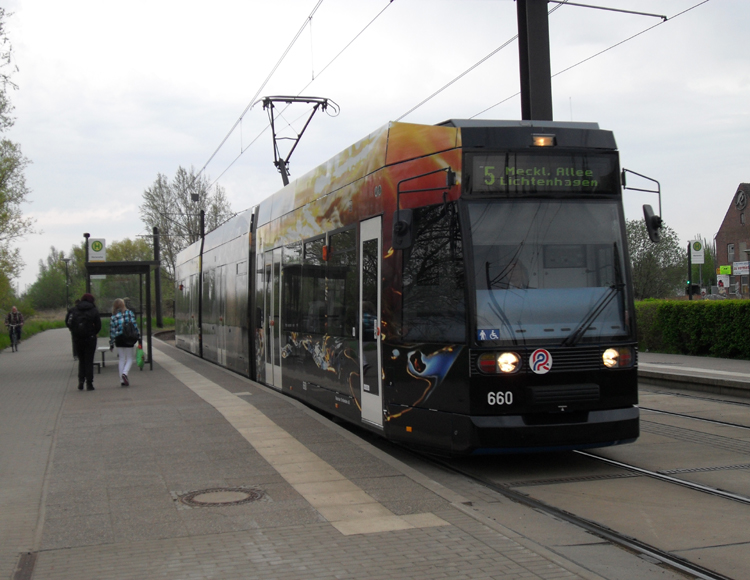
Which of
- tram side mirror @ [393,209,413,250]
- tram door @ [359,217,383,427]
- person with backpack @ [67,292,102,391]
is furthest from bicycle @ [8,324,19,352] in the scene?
tram side mirror @ [393,209,413,250]

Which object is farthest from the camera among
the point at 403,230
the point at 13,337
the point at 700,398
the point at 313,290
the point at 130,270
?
the point at 13,337

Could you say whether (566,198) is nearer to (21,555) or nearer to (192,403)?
(21,555)

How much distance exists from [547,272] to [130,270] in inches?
598

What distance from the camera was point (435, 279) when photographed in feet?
24.6

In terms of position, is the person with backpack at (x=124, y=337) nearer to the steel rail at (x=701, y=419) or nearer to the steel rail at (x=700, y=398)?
the steel rail at (x=701, y=419)

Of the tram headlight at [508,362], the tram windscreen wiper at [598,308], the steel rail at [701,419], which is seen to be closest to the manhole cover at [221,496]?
the tram headlight at [508,362]

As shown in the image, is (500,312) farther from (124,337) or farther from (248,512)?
(124,337)

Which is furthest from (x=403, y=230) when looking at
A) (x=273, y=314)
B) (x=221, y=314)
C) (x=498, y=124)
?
(x=221, y=314)

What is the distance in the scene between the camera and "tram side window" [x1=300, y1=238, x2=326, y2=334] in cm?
1041

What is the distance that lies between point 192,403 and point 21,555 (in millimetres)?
7437

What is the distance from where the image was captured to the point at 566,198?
762 cm

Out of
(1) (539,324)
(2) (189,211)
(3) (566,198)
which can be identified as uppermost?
(2) (189,211)

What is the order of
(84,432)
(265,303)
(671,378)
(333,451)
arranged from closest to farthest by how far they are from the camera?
(333,451) < (84,432) < (265,303) < (671,378)

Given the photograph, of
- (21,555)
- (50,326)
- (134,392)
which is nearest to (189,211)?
(50,326)
